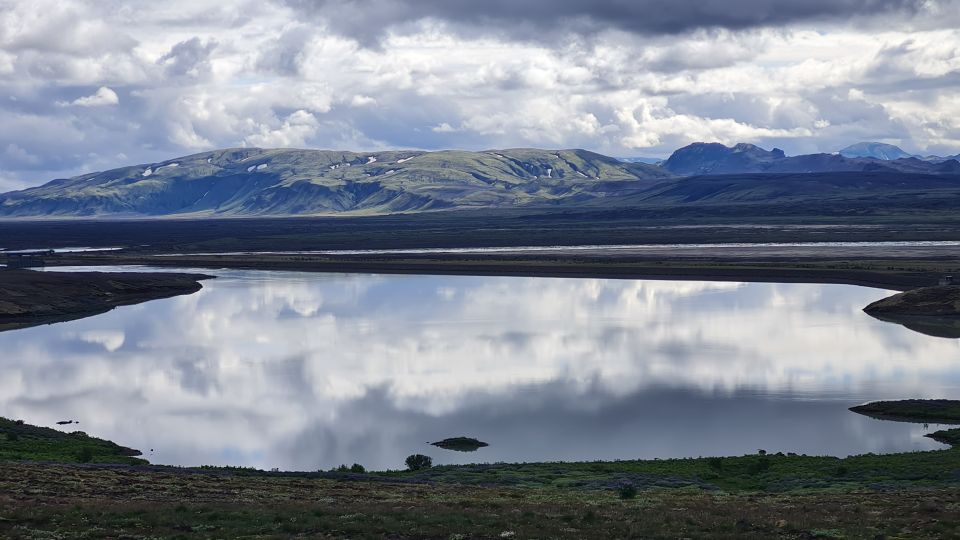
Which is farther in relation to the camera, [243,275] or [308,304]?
[243,275]

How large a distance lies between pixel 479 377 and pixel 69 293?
67.2 m

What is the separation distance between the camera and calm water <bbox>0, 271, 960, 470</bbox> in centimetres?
4769

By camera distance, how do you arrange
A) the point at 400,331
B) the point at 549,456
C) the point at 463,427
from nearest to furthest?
the point at 549,456 → the point at 463,427 → the point at 400,331

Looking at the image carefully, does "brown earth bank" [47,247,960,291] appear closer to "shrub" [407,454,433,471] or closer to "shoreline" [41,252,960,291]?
"shoreline" [41,252,960,291]

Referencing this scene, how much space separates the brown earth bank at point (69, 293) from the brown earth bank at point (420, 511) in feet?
231

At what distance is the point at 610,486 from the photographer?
35625 millimetres

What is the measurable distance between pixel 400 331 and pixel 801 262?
76942 millimetres

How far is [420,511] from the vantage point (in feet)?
93.5

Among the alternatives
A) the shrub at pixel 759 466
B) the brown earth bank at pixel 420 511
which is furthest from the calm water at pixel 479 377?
the brown earth bank at pixel 420 511

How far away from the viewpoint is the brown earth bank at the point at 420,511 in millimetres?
25312

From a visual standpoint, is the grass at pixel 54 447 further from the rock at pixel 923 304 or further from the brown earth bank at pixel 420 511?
the rock at pixel 923 304

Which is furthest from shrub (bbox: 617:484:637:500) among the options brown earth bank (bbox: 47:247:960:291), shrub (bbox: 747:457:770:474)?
brown earth bank (bbox: 47:247:960:291)

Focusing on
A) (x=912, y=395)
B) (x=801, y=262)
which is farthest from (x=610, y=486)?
(x=801, y=262)

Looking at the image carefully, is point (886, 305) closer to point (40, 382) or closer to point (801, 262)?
point (801, 262)
